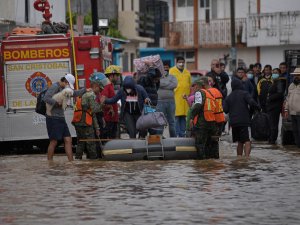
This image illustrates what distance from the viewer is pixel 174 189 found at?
1555 cm

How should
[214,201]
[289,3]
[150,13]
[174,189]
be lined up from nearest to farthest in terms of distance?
[214,201]
[174,189]
[289,3]
[150,13]

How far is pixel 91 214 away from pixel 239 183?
3.59m

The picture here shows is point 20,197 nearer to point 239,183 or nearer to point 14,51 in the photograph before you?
point 239,183

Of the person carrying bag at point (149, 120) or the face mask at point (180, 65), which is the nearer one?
the person carrying bag at point (149, 120)

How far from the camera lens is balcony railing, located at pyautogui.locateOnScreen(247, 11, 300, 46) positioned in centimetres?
6194

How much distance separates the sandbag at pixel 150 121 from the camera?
20844 mm

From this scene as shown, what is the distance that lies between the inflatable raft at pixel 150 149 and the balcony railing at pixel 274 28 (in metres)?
42.2

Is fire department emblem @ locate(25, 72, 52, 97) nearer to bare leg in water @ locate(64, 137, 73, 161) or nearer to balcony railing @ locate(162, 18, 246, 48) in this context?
bare leg in water @ locate(64, 137, 73, 161)

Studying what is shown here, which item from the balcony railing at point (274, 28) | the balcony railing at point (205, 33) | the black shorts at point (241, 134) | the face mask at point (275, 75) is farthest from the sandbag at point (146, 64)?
the balcony railing at point (205, 33)

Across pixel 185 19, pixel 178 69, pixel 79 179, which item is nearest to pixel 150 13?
pixel 185 19

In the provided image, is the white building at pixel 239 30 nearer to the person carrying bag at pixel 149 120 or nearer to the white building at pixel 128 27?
the white building at pixel 128 27

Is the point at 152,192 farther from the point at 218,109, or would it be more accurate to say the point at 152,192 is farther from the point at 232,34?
the point at 232,34

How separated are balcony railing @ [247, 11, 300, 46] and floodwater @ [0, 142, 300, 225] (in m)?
41.2

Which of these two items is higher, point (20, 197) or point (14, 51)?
point (14, 51)
